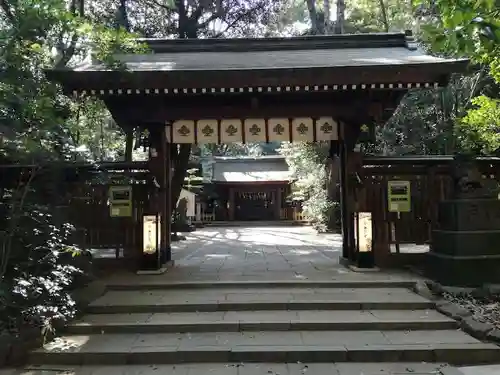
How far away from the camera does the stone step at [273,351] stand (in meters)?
4.53

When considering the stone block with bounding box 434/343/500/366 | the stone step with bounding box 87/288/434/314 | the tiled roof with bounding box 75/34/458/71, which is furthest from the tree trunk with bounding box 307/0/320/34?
the stone block with bounding box 434/343/500/366

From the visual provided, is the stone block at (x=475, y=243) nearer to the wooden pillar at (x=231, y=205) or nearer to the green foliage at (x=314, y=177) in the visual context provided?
the green foliage at (x=314, y=177)

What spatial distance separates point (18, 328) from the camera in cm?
476

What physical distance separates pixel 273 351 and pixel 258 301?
4.80 ft

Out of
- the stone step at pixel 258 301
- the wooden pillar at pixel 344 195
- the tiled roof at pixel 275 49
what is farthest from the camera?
the tiled roof at pixel 275 49

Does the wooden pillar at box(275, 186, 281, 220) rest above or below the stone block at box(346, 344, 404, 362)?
above

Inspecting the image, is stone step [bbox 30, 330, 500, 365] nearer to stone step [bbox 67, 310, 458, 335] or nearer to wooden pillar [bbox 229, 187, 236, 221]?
stone step [bbox 67, 310, 458, 335]

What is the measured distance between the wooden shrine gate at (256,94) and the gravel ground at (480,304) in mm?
2269

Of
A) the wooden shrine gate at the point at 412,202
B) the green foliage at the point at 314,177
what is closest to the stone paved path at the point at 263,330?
the wooden shrine gate at the point at 412,202

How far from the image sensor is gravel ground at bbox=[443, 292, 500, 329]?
18.0ft

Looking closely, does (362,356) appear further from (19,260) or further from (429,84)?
(429,84)

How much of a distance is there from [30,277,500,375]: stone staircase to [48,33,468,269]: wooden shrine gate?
6.29 ft

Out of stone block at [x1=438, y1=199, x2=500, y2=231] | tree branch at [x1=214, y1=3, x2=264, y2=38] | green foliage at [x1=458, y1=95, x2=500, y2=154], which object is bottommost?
stone block at [x1=438, y1=199, x2=500, y2=231]

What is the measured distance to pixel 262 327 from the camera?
5.28m
